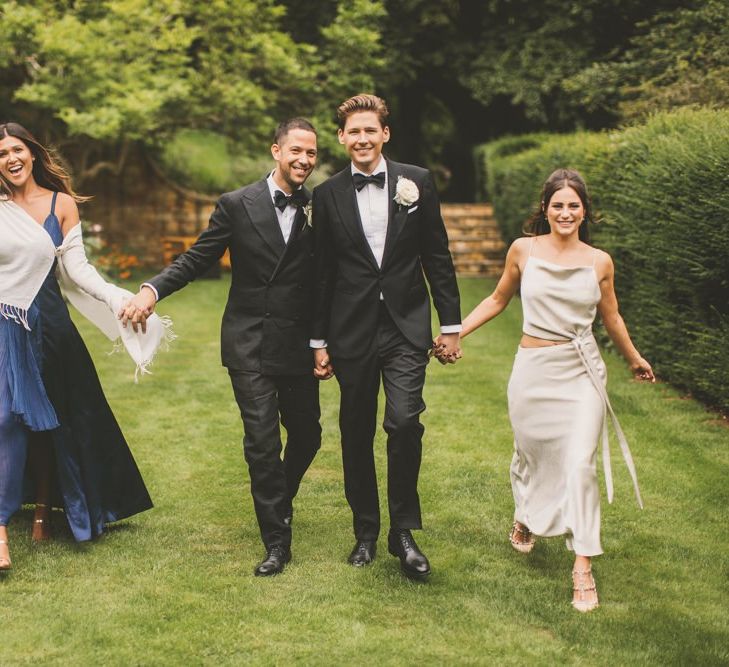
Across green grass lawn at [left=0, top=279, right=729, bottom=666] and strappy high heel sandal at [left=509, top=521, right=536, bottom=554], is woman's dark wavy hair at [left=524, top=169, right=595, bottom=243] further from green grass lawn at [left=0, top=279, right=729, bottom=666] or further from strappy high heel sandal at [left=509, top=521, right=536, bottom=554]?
green grass lawn at [left=0, top=279, right=729, bottom=666]

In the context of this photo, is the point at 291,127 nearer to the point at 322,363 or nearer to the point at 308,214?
the point at 308,214

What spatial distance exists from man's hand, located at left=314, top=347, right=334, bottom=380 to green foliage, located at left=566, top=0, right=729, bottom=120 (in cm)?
817

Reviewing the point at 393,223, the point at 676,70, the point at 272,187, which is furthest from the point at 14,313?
the point at 676,70

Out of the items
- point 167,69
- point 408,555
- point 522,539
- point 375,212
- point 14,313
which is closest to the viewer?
point 408,555

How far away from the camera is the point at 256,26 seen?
20266mm

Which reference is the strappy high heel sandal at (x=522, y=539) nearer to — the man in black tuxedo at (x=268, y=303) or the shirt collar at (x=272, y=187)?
the man in black tuxedo at (x=268, y=303)

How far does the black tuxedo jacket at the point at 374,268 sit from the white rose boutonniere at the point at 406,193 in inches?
1.7

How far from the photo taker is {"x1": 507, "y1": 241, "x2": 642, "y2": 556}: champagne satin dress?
15.6 ft

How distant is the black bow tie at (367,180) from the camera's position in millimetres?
4898

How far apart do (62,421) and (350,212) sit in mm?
1857

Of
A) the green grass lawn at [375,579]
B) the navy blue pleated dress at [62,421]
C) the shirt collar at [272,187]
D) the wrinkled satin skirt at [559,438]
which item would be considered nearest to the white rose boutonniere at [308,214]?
the shirt collar at [272,187]

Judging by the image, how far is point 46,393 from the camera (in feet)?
17.3

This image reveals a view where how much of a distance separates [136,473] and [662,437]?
4087mm

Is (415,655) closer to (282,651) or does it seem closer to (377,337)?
(282,651)
